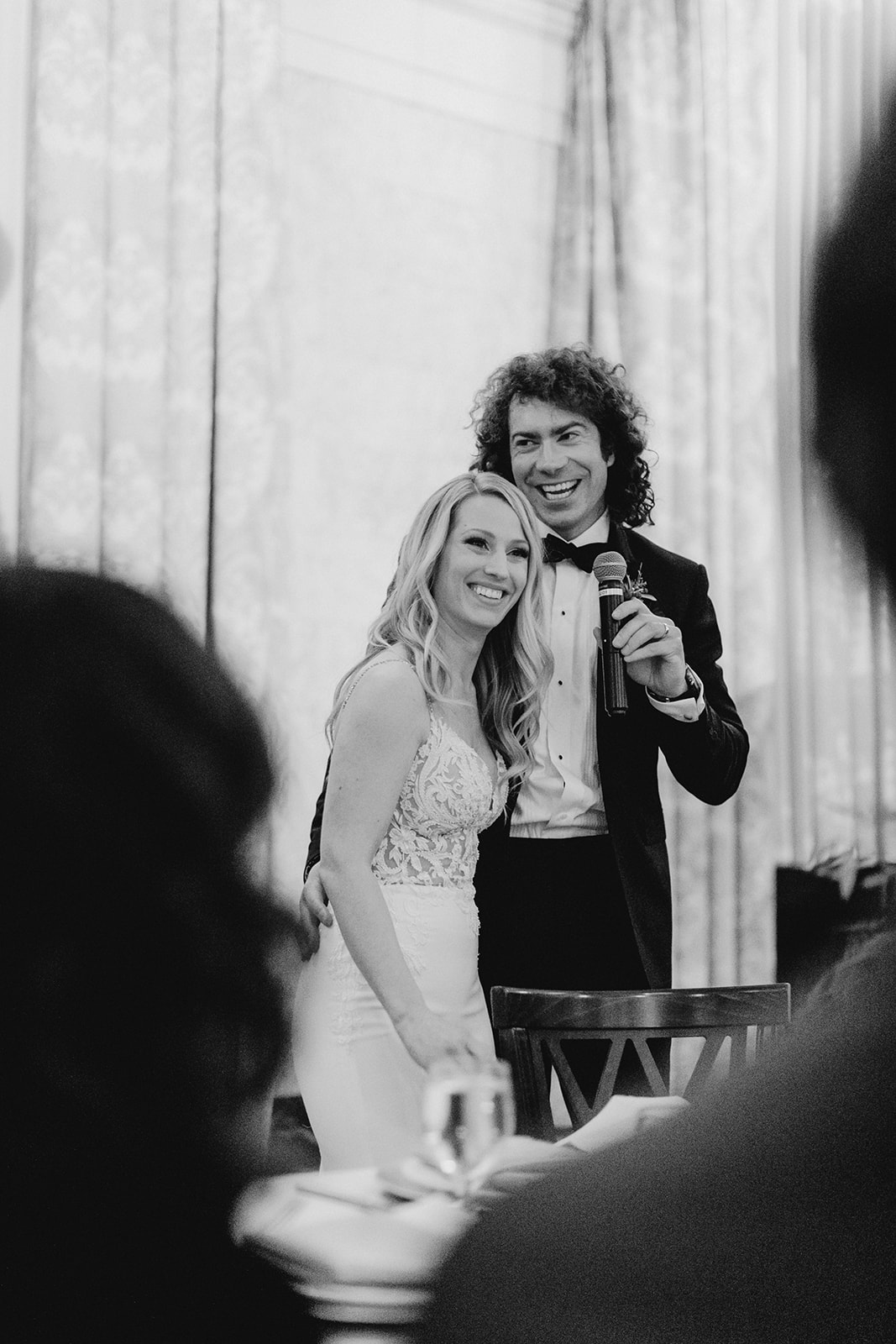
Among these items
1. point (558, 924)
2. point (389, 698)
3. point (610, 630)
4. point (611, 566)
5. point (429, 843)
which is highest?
point (611, 566)

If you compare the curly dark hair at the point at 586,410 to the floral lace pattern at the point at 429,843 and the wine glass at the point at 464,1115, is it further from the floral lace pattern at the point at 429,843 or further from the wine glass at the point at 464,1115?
the wine glass at the point at 464,1115

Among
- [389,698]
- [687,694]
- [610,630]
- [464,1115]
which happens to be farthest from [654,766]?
[464,1115]

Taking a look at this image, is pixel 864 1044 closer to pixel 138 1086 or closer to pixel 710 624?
pixel 138 1086

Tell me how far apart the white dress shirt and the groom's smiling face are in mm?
101

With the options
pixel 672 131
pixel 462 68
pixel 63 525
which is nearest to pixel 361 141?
pixel 462 68

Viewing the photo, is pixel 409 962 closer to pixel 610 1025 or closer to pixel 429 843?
pixel 429 843

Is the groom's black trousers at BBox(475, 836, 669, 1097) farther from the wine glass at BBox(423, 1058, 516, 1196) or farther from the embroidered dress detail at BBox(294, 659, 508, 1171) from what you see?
the wine glass at BBox(423, 1058, 516, 1196)

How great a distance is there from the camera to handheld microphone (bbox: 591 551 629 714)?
7.88 feet

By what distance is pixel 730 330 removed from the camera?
183 inches

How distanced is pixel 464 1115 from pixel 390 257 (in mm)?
3702

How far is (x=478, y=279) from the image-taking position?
4.47 metres

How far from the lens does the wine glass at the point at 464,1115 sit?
3.02 ft

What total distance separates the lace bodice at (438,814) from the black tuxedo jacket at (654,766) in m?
0.18

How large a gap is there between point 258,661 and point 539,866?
1.22 m
